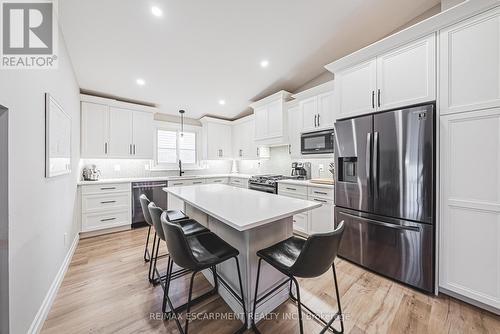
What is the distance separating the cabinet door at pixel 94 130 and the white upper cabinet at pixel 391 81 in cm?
408

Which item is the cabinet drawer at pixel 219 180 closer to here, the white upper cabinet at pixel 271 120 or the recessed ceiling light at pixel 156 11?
the white upper cabinet at pixel 271 120

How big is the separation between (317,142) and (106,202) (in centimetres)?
380

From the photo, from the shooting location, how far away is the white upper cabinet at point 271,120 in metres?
3.84

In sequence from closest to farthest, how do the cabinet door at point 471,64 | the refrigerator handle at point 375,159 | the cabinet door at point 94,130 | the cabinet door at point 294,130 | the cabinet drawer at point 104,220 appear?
the cabinet door at point 471,64, the refrigerator handle at point 375,159, the cabinet drawer at point 104,220, the cabinet door at point 94,130, the cabinet door at point 294,130

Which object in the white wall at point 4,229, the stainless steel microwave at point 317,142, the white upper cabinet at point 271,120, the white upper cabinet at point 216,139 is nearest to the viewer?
the white wall at point 4,229

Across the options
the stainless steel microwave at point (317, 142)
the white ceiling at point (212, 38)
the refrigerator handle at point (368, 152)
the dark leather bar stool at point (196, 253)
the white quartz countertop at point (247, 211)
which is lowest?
the dark leather bar stool at point (196, 253)

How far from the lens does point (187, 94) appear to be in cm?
401

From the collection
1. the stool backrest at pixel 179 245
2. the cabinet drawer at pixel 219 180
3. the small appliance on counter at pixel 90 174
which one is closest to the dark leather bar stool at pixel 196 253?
the stool backrest at pixel 179 245

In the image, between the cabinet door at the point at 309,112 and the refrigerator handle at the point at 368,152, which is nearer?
the refrigerator handle at the point at 368,152

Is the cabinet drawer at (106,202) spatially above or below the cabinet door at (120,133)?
below

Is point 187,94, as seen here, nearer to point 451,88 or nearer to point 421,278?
point 451,88

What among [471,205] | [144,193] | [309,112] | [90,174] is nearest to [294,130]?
[309,112]

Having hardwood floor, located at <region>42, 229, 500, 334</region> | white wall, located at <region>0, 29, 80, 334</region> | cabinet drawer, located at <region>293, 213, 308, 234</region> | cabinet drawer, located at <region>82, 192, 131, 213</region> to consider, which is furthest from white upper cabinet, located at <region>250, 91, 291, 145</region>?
white wall, located at <region>0, 29, 80, 334</region>

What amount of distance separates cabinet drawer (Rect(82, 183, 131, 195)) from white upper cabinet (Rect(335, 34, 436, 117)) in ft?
12.6
